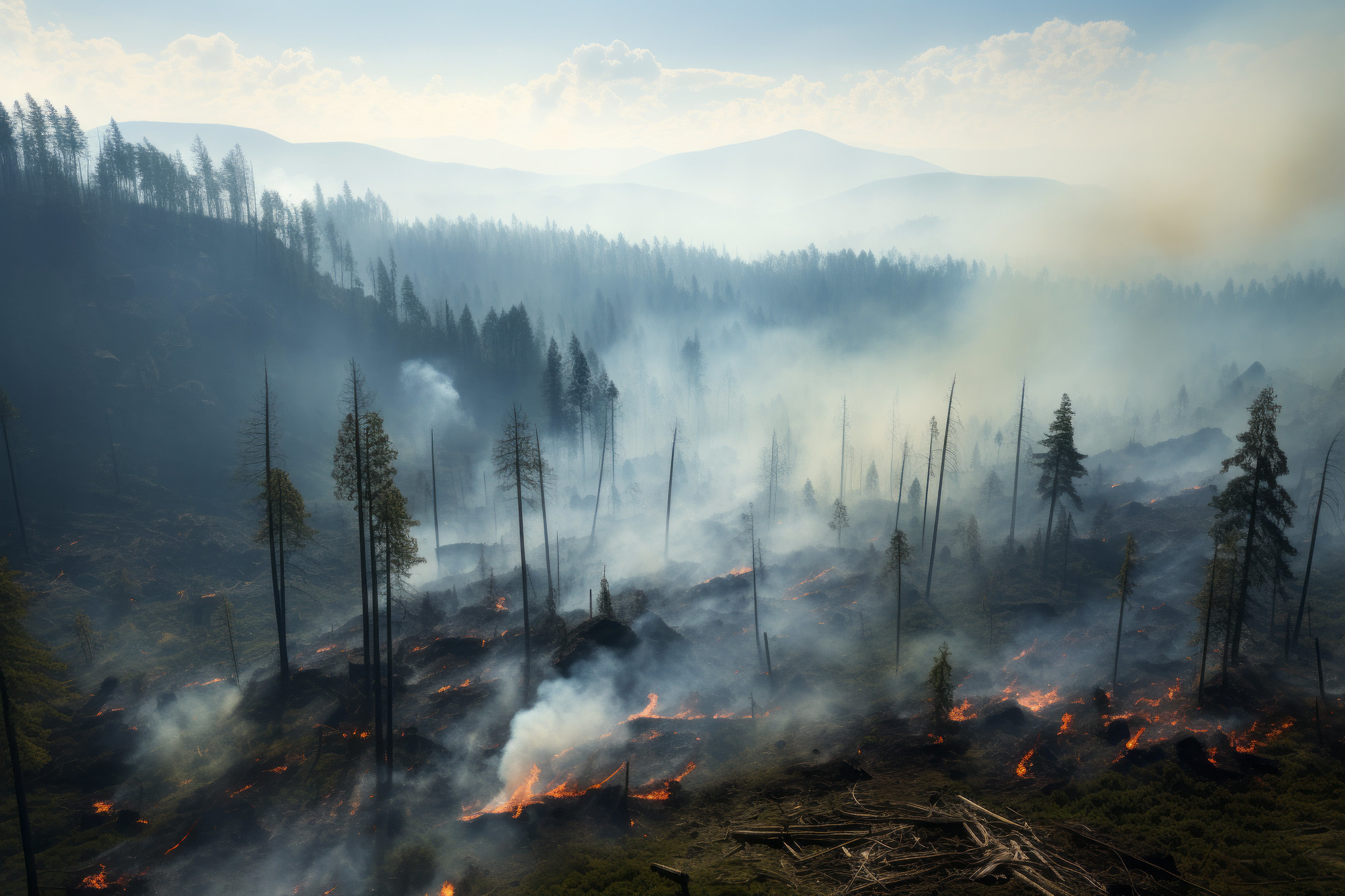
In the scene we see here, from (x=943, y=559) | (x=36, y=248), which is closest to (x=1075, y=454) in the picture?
(x=943, y=559)

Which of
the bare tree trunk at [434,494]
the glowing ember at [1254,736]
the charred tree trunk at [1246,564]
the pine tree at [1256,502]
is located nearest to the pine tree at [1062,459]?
the pine tree at [1256,502]

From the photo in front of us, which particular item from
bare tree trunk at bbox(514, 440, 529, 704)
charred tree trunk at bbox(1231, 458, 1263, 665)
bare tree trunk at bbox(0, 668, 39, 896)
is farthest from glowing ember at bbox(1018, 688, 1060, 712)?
bare tree trunk at bbox(0, 668, 39, 896)

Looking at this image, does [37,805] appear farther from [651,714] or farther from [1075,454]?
[1075,454]

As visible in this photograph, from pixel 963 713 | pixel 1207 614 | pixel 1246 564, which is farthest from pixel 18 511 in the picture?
pixel 1246 564

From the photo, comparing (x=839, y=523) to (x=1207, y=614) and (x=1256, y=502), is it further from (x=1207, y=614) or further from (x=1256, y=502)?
(x=1207, y=614)

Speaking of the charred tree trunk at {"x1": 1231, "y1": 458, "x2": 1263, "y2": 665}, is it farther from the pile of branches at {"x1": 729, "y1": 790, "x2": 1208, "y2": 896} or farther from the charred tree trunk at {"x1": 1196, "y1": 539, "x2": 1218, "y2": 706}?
the pile of branches at {"x1": 729, "y1": 790, "x2": 1208, "y2": 896}

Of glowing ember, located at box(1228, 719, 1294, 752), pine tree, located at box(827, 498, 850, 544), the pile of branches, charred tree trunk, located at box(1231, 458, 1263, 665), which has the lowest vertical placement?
pine tree, located at box(827, 498, 850, 544)
